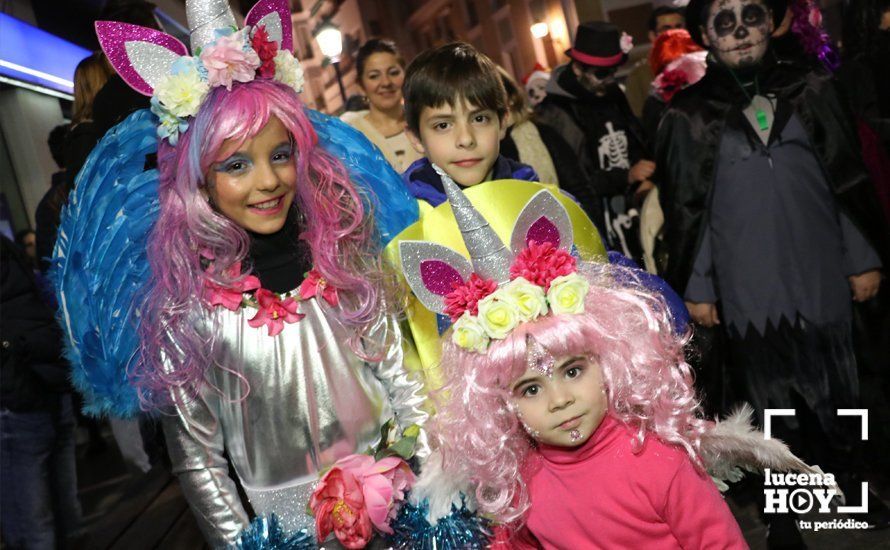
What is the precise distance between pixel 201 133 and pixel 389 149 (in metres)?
2.21

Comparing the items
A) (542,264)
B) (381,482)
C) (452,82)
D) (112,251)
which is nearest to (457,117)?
(452,82)

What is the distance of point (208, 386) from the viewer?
89.0 inches

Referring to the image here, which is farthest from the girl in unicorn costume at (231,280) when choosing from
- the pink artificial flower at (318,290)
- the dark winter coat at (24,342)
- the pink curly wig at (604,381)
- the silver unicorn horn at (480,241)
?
the dark winter coat at (24,342)

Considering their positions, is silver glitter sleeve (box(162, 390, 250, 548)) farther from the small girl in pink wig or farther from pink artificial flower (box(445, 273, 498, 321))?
pink artificial flower (box(445, 273, 498, 321))

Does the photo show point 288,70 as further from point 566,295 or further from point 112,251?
point 566,295

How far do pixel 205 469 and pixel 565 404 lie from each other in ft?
2.94

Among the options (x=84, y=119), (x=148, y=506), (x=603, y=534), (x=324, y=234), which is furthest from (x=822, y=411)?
(x=148, y=506)

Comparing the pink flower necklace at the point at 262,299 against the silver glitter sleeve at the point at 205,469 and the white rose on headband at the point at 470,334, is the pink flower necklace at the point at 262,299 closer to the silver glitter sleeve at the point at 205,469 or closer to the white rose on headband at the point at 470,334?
the silver glitter sleeve at the point at 205,469

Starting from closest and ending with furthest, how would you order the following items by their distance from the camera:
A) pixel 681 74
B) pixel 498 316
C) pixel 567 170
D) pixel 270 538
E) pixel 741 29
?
pixel 498 316
pixel 270 538
pixel 741 29
pixel 567 170
pixel 681 74

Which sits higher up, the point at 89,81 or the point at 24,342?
the point at 89,81

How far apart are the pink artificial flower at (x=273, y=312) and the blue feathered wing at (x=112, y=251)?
0.29 m

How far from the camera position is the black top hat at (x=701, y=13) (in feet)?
11.5

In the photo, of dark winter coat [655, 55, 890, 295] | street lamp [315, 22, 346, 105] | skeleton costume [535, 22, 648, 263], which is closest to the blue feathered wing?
dark winter coat [655, 55, 890, 295]

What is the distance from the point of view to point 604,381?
2.00 metres
